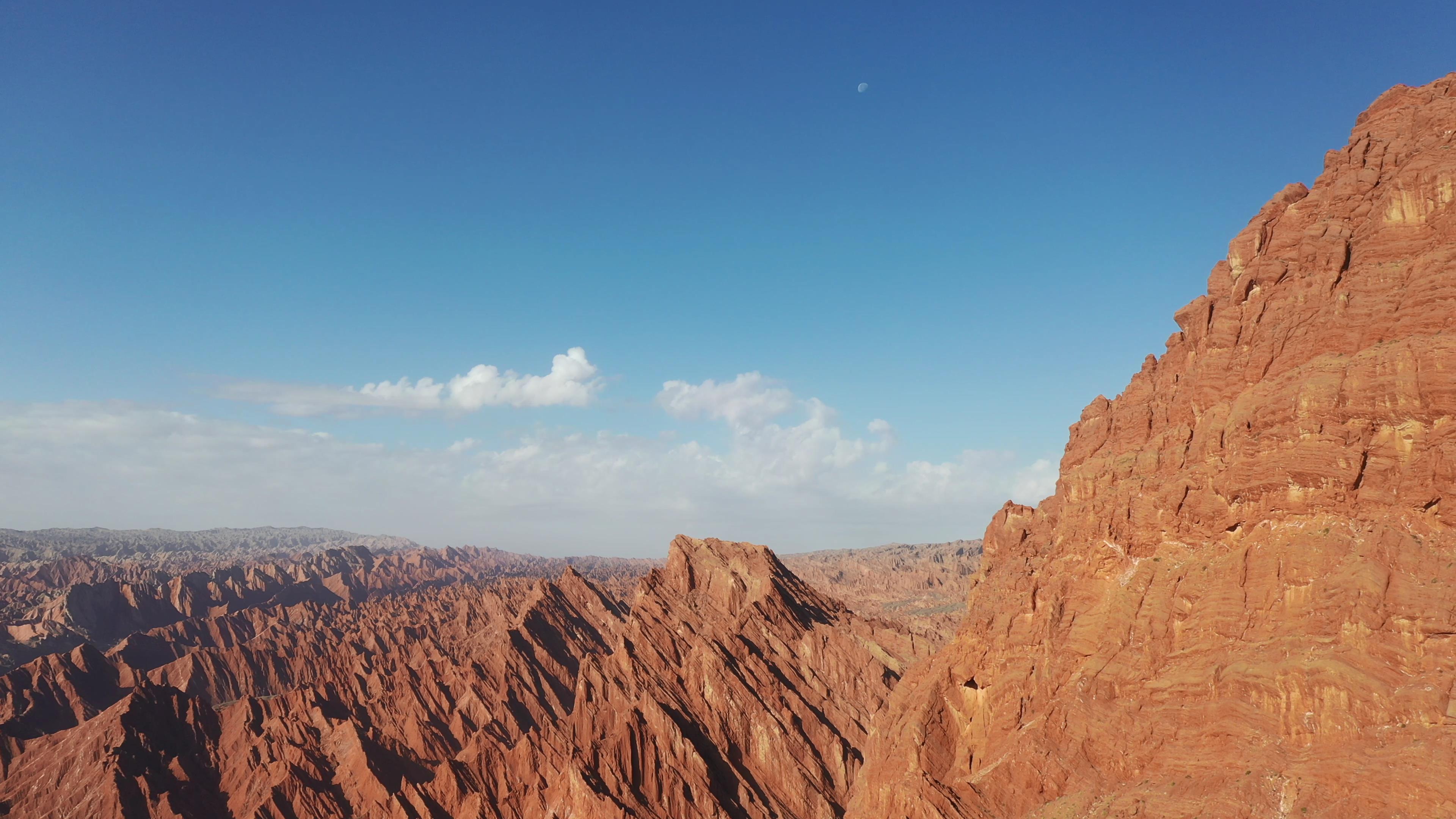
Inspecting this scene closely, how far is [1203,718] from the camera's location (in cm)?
4344

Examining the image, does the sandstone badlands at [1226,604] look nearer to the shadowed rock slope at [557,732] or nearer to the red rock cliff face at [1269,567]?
the red rock cliff face at [1269,567]

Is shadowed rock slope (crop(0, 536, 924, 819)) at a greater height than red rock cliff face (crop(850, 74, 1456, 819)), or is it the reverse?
red rock cliff face (crop(850, 74, 1456, 819))

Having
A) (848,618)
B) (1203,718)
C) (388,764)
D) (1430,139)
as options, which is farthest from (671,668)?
(1430,139)

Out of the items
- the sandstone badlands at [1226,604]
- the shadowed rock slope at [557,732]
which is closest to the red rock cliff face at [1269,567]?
the sandstone badlands at [1226,604]

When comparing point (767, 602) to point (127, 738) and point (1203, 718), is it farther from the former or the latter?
point (127, 738)

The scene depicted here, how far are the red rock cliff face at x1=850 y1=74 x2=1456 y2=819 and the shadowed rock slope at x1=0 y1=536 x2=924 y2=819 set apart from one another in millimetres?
36071

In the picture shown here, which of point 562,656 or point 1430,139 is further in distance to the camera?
point 562,656

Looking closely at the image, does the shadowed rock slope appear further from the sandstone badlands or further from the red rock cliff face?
the red rock cliff face

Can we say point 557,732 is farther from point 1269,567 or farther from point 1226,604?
point 1269,567

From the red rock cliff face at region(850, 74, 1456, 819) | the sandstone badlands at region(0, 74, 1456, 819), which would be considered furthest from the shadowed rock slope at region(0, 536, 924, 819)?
the red rock cliff face at region(850, 74, 1456, 819)

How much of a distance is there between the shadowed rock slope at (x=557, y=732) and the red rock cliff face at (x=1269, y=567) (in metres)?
36.1

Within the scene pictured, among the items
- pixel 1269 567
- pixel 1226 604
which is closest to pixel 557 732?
pixel 1226 604

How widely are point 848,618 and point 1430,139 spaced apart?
11114 cm

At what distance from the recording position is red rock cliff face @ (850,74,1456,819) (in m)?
38.3
